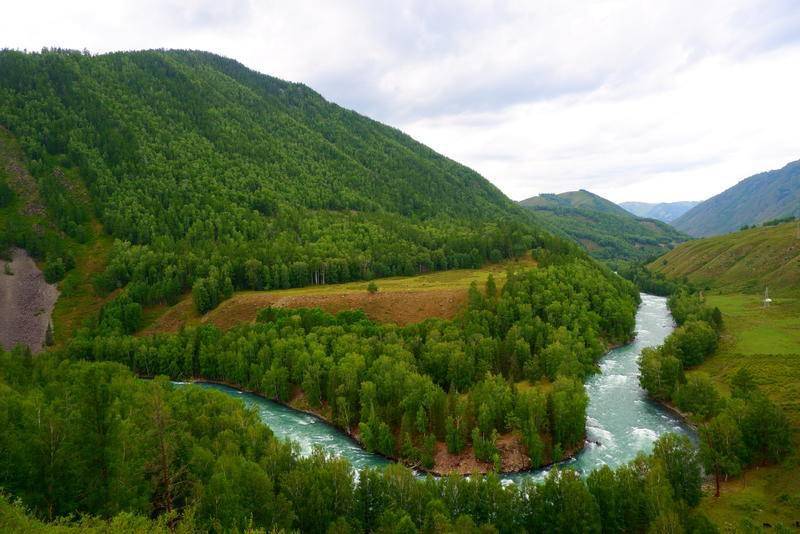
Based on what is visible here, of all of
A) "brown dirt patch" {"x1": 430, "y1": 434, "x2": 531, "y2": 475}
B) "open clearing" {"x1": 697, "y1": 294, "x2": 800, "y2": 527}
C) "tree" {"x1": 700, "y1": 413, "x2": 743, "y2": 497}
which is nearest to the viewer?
"open clearing" {"x1": 697, "y1": 294, "x2": 800, "y2": 527}

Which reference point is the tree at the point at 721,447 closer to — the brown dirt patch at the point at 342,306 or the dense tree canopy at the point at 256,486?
the dense tree canopy at the point at 256,486

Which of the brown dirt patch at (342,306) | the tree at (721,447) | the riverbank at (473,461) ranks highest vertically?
the brown dirt patch at (342,306)

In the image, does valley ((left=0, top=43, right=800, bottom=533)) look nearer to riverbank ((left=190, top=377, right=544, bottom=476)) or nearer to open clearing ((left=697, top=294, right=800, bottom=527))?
riverbank ((left=190, top=377, right=544, bottom=476))

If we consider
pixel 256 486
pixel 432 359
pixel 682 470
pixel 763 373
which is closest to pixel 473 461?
pixel 682 470

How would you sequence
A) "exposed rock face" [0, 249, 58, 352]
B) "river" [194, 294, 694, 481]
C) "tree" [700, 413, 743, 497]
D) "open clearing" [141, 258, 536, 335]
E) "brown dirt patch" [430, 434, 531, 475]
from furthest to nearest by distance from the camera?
"exposed rock face" [0, 249, 58, 352]
"open clearing" [141, 258, 536, 335]
"river" [194, 294, 694, 481]
"brown dirt patch" [430, 434, 531, 475]
"tree" [700, 413, 743, 497]

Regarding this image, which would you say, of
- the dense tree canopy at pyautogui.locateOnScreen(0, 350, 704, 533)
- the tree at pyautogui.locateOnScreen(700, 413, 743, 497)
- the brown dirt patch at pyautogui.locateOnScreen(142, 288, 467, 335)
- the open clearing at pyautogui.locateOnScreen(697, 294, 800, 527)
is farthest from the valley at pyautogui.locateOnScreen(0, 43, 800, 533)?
the brown dirt patch at pyautogui.locateOnScreen(142, 288, 467, 335)

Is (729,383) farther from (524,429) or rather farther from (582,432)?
(524,429)

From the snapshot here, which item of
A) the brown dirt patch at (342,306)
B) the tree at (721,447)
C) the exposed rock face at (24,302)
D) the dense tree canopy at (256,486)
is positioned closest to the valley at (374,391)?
the dense tree canopy at (256,486)
